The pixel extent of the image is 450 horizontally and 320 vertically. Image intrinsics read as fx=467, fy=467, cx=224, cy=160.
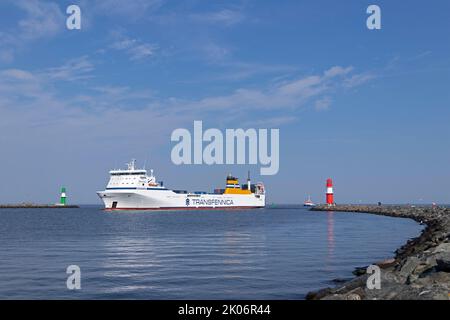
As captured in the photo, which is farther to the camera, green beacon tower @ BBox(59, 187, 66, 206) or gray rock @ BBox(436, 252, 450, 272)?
green beacon tower @ BBox(59, 187, 66, 206)

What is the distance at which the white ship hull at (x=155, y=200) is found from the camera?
349 ft

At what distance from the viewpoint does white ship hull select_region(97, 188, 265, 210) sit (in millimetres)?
106438

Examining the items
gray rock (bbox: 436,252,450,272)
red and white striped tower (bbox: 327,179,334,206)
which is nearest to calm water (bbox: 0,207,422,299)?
gray rock (bbox: 436,252,450,272)

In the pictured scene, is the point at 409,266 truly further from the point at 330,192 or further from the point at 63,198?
the point at 63,198

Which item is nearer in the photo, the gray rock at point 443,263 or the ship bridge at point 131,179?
the gray rock at point 443,263

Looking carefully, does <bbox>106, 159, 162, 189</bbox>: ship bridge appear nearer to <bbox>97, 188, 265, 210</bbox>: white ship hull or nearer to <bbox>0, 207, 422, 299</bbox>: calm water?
<bbox>97, 188, 265, 210</bbox>: white ship hull

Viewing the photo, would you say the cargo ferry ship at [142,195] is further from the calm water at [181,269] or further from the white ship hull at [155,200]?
the calm water at [181,269]

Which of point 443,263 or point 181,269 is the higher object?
point 443,263

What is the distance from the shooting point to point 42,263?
21.7 metres

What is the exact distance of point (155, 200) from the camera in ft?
356

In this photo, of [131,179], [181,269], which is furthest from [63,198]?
[181,269]

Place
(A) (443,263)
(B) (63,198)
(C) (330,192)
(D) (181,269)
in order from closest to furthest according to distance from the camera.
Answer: (A) (443,263) < (D) (181,269) < (C) (330,192) < (B) (63,198)

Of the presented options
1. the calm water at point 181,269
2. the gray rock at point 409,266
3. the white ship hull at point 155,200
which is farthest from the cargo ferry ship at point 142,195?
the gray rock at point 409,266
